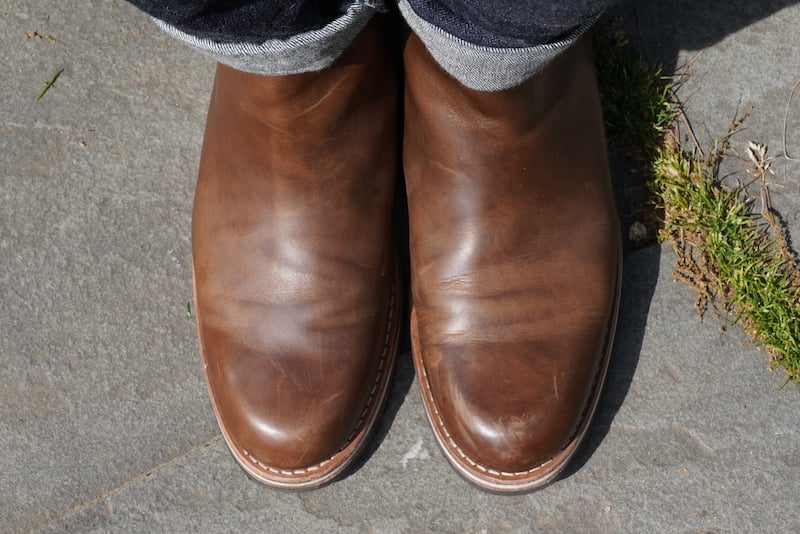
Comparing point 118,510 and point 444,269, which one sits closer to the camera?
point 444,269

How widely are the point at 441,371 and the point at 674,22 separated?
1.07 meters

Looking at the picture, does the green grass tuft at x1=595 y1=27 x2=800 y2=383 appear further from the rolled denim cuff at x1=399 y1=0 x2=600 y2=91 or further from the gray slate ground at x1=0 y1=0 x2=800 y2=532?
the rolled denim cuff at x1=399 y1=0 x2=600 y2=91

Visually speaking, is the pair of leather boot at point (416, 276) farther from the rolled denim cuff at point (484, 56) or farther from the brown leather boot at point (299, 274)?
the rolled denim cuff at point (484, 56)

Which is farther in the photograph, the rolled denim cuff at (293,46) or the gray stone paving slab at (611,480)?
the gray stone paving slab at (611,480)

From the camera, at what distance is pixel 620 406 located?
1659 mm

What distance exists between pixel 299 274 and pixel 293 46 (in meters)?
0.45

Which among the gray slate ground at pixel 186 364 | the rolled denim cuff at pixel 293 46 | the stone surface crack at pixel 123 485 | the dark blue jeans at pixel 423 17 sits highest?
the dark blue jeans at pixel 423 17

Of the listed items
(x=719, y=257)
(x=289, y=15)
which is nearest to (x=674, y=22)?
(x=719, y=257)

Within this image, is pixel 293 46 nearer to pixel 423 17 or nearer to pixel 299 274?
pixel 423 17

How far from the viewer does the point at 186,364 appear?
5.64 feet

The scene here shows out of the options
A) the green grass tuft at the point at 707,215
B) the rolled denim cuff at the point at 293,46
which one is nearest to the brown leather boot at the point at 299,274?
the rolled denim cuff at the point at 293,46

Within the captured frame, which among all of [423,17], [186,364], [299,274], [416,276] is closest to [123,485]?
[186,364]

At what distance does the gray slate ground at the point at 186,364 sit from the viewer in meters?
1.64

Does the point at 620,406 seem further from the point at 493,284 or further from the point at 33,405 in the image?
the point at 33,405
